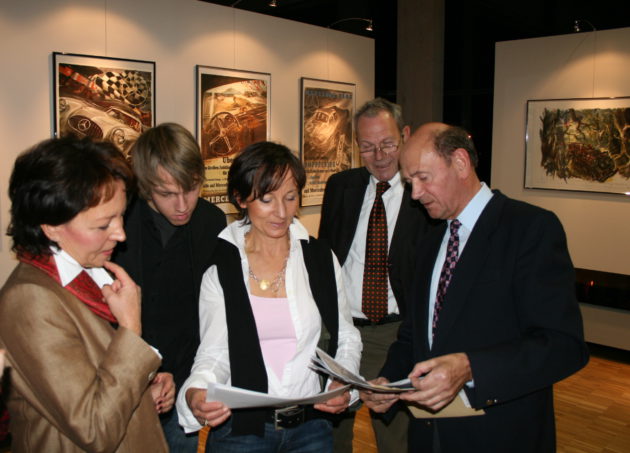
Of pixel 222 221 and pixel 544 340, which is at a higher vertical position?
pixel 222 221

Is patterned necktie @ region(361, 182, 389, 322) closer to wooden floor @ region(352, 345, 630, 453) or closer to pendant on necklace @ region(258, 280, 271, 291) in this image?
pendant on necklace @ region(258, 280, 271, 291)

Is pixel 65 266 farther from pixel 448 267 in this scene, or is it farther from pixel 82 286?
pixel 448 267

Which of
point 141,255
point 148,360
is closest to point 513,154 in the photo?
point 141,255

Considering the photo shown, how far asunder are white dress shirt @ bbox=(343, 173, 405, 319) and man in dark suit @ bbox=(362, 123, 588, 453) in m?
0.89

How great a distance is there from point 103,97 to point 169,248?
2788 mm

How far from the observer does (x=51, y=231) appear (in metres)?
1.64

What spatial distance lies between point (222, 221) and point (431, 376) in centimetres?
134

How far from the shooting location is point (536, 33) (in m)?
8.02

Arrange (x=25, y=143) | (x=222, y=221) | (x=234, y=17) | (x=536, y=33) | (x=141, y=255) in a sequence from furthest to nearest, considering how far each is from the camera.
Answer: (x=536, y=33) < (x=234, y=17) < (x=25, y=143) < (x=222, y=221) < (x=141, y=255)

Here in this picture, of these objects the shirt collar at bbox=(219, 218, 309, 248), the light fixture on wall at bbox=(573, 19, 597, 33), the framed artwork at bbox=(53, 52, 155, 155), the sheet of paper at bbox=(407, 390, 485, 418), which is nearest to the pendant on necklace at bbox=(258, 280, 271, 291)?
the shirt collar at bbox=(219, 218, 309, 248)

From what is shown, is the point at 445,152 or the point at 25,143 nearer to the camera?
the point at 445,152

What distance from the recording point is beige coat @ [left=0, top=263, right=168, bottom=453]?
58.9 inches

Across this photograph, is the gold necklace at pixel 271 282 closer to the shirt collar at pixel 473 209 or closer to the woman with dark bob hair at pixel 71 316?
the woman with dark bob hair at pixel 71 316

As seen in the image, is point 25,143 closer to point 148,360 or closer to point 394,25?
point 148,360
